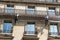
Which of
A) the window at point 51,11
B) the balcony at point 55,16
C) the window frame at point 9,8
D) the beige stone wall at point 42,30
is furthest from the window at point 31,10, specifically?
the balcony at point 55,16

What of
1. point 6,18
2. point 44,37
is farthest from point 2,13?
point 44,37

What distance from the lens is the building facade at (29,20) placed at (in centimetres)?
2559

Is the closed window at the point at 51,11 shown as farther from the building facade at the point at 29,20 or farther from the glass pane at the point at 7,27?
the glass pane at the point at 7,27

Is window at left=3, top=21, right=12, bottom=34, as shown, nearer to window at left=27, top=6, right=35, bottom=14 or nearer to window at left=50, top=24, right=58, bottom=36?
window at left=27, top=6, right=35, bottom=14

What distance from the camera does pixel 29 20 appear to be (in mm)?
26625

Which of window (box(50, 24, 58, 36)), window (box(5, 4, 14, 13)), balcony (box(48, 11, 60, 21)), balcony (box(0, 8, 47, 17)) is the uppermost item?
window (box(5, 4, 14, 13))

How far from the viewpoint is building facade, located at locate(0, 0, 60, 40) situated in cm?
2559

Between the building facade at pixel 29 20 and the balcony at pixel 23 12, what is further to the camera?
the balcony at pixel 23 12

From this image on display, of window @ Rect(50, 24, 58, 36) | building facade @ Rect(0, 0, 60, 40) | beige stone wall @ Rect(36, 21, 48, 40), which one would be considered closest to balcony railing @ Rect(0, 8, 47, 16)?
building facade @ Rect(0, 0, 60, 40)

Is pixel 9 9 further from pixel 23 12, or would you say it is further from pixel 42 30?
pixel 42 30

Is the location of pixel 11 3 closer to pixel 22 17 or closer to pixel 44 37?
pixel 22 17

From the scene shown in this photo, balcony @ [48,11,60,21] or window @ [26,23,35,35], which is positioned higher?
balcony @ [48,11,60,21]

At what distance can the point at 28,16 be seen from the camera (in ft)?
87.1

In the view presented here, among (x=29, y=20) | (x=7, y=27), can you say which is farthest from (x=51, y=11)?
(x=7, y=27)
